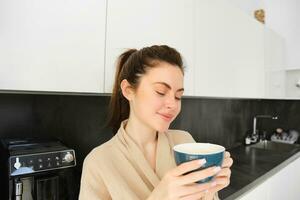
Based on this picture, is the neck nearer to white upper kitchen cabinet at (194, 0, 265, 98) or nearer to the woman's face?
the woman's face

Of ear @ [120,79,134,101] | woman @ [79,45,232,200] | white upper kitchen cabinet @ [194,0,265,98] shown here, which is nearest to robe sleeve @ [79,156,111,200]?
woman @ [79,45,232,200]

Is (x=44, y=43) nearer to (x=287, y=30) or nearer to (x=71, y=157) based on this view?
(x=71, y=157)

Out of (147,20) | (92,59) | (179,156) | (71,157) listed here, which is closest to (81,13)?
(92,59)

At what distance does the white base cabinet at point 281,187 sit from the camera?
1.44m

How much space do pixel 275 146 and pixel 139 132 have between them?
7.61 feet

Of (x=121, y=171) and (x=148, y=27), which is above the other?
(x=148, y=27)

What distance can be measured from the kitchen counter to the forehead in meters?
0.71

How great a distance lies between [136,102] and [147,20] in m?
0.45

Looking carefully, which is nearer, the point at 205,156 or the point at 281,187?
the point at 205,156

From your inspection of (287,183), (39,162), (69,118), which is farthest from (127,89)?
(287,183)

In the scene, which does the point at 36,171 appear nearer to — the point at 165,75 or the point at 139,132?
the point at 139,132

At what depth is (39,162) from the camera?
2.46 feet

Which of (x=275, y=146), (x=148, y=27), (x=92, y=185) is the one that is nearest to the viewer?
(x=92, y=185)

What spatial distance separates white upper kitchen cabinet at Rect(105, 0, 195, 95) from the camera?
902 mm
